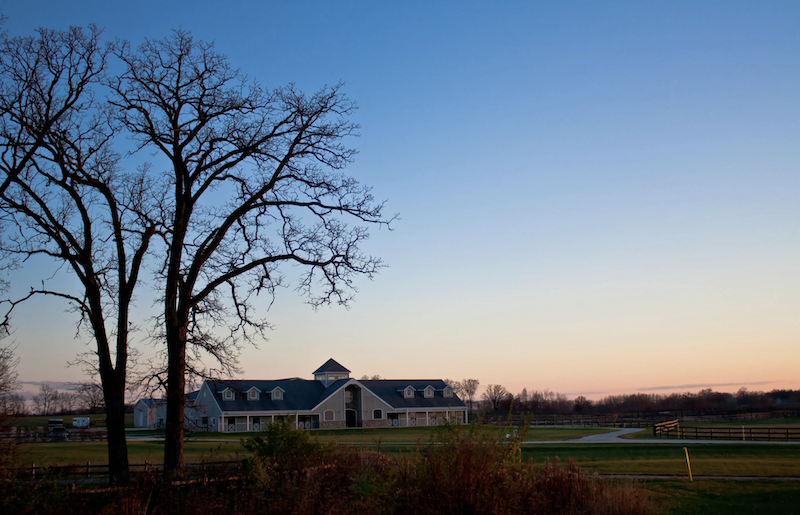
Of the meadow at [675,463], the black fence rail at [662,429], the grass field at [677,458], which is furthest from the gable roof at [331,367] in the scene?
the grass field at [677,458]

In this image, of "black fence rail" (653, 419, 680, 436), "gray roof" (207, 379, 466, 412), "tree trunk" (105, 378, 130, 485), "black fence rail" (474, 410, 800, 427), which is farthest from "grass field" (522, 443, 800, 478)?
"gray roof" (207, 379, 466, 412)

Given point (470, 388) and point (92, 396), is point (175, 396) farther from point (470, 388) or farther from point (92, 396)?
point (470, 388)

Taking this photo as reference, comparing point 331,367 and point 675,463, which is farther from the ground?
point 331,367

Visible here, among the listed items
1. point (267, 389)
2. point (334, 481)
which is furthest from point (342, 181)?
point (267, 389)

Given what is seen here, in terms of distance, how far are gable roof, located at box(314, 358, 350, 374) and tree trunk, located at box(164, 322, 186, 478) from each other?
194ft

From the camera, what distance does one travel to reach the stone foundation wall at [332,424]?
66500 millimetres

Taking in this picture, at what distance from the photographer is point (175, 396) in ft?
53.4

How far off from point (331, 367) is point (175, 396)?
59683 mm

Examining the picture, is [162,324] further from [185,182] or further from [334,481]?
[334,481]

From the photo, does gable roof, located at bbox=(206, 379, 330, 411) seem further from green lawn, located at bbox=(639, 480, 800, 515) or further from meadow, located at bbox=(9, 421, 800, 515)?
green lawn, located at bbox=(639, 480, 800, 515)

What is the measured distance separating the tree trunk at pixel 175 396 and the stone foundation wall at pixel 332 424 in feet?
170

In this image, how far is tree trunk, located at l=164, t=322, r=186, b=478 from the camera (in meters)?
16.0

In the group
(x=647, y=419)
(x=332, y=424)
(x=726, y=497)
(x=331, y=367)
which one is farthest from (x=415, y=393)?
(x=726, y=497)

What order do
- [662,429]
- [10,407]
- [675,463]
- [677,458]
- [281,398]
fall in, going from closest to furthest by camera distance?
[10,407], [675,463], [677,458], [662,429], [281,398]
